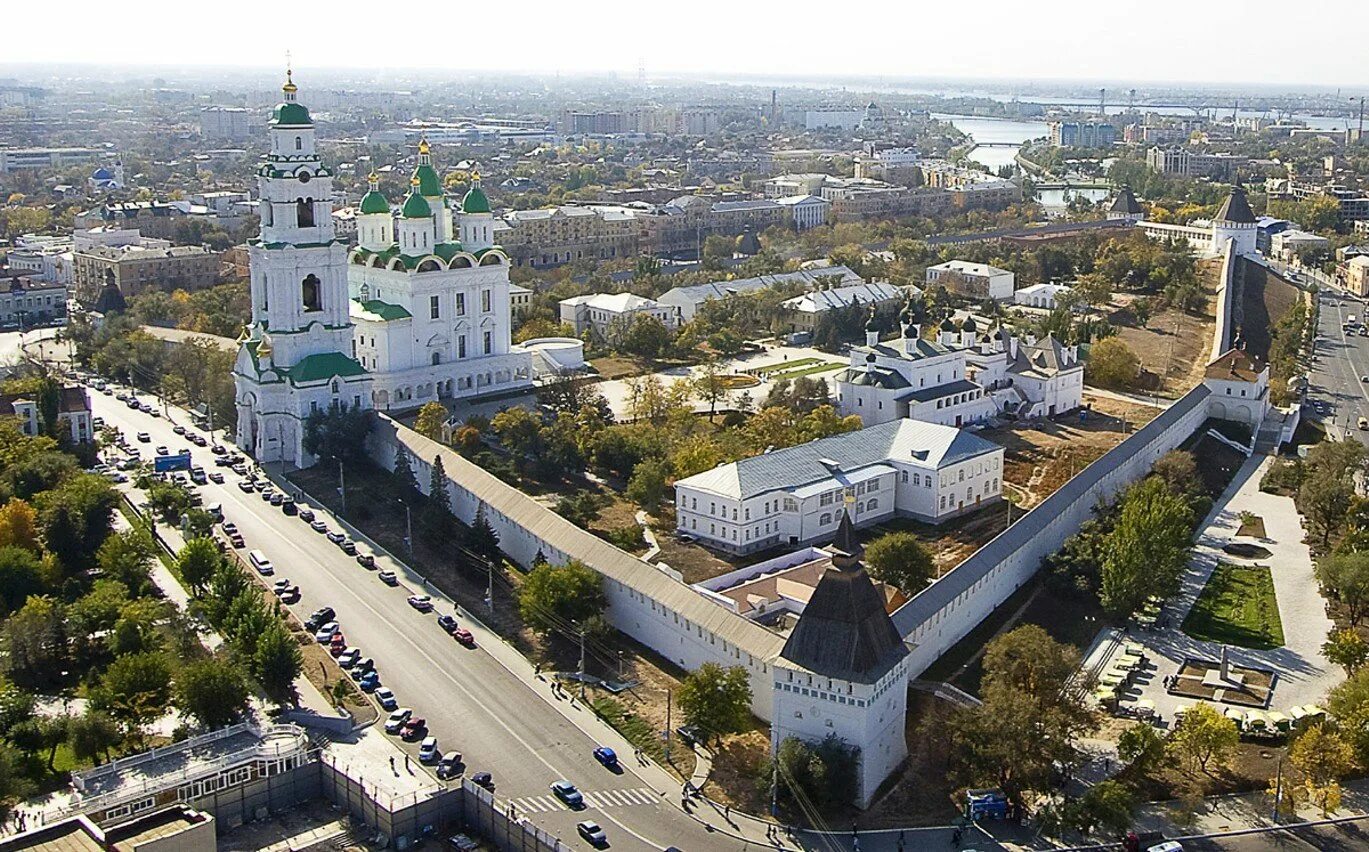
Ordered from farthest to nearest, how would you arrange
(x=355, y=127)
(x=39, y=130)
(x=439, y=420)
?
(x=355, y=127) < (x=39, y=130) < (x=439, y=420)

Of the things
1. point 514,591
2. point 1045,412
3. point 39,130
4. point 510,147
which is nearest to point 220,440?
point 514,591

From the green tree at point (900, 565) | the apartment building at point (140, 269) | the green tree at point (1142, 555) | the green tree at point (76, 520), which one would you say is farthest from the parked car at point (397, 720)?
the apartment building at point (140, 269)

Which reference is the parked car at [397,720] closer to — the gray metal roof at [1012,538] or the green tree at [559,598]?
the green tree at [559,598]

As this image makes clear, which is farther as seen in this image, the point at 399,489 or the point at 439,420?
the point at 439,420

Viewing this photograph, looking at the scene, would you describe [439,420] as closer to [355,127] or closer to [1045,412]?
[1045,412]

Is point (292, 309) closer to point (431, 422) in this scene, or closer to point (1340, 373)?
point (431, 422)

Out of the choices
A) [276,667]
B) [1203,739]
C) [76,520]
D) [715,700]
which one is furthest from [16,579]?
[1203,739]
